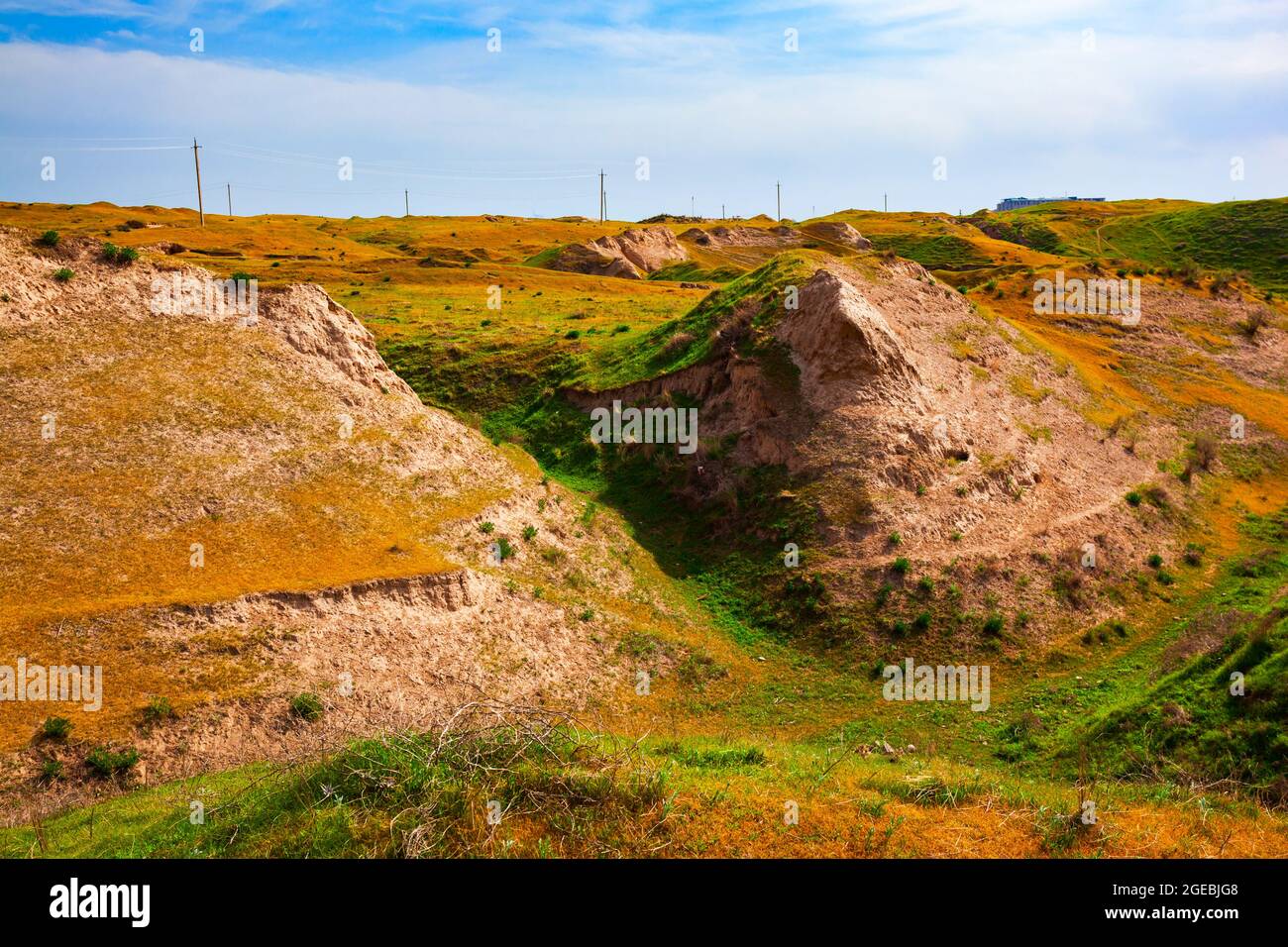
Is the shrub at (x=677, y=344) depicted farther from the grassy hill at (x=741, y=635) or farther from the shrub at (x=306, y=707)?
the shrub at (x=306, y=707)

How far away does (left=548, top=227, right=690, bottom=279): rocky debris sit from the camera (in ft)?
257

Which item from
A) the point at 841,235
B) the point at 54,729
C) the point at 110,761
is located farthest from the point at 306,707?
the point at 841,235

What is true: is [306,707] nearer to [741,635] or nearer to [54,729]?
[54,729]

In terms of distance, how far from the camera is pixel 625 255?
84438mm

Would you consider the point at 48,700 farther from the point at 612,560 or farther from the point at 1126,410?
the point at 1126,410

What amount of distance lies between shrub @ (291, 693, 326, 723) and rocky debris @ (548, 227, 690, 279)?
62.1 metres

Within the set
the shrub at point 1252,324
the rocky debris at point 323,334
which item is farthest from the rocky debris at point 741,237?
the rocky debris at point 323,334

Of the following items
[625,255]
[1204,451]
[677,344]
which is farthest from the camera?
[625,255]

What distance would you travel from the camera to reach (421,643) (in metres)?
21.8

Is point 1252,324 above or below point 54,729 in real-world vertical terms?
above

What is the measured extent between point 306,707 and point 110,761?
3703mm

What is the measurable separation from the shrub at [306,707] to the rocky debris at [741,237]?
281 ft

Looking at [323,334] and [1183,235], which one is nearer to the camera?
[323,334]

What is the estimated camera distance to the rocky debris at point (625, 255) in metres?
78.4
